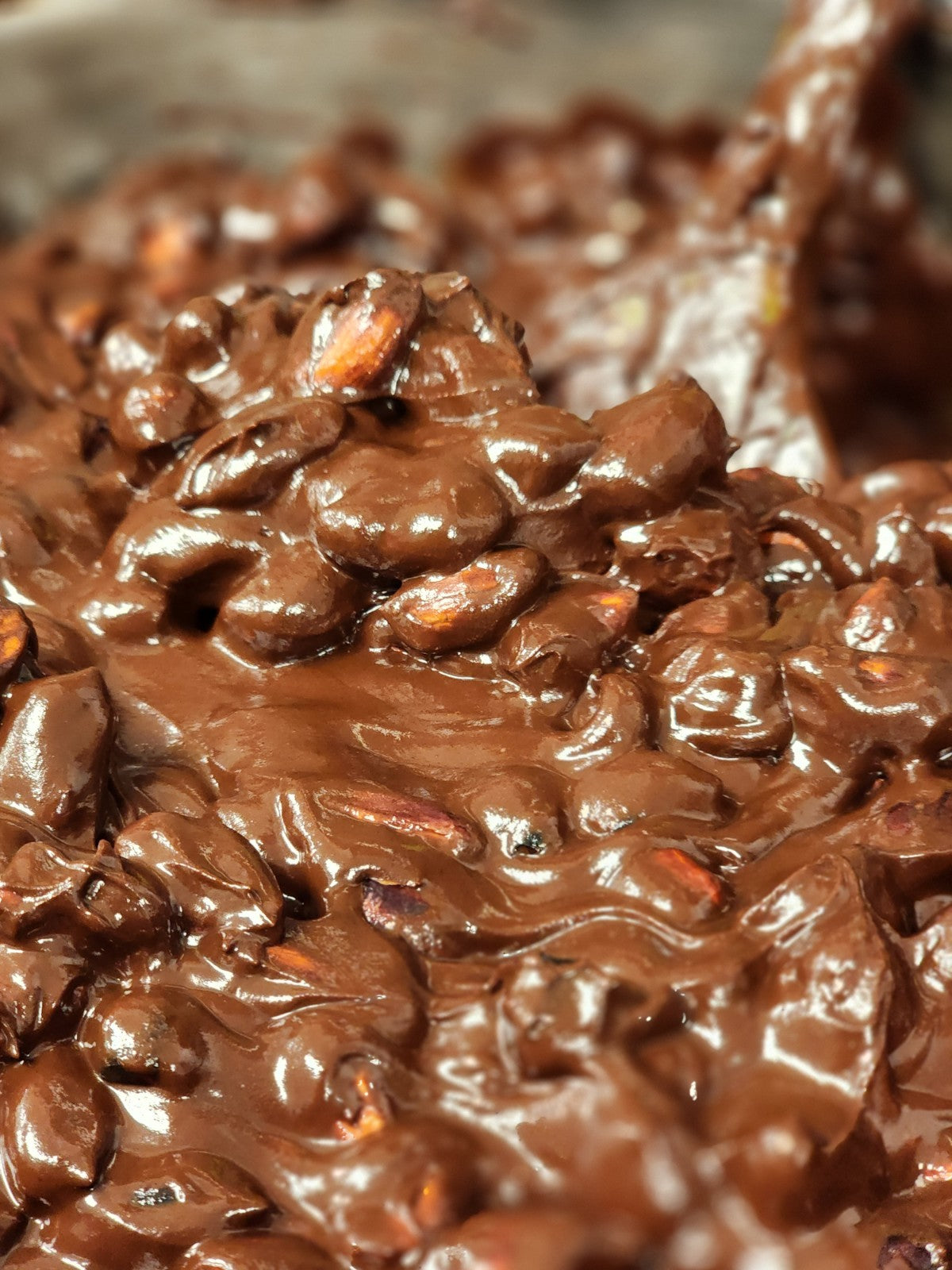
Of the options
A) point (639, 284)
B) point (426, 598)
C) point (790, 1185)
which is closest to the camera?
point (790, 1185)

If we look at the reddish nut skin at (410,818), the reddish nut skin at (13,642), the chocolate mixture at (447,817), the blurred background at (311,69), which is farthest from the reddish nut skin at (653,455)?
the blurred background at (311,69)

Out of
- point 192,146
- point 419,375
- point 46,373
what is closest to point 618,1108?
point 419,375

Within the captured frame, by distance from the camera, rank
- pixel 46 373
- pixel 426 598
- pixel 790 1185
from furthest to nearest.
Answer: pixel 46 373 < pixel 426 598 < pixel 790 1185

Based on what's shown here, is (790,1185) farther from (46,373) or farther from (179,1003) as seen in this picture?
(46,373)

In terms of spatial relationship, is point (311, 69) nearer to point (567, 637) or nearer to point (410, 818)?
point (567, 637)

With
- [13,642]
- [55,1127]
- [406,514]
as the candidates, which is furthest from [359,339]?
[55,1127]

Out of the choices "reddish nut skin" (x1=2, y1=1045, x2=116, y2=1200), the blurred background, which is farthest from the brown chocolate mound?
the blurred background
